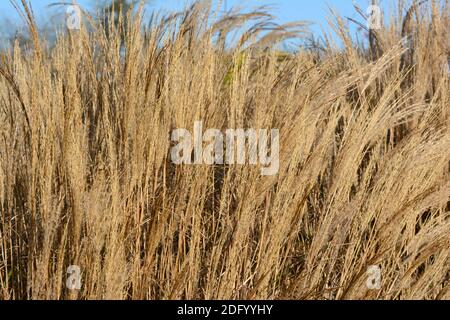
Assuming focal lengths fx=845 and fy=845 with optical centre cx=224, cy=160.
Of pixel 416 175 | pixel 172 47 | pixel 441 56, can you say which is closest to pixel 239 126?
pixel 172 47

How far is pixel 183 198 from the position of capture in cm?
315

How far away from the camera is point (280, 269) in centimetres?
327

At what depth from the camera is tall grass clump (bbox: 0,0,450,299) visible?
298cm

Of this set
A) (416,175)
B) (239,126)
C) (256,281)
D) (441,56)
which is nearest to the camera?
(256,281)

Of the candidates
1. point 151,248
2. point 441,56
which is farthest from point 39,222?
point 441,56

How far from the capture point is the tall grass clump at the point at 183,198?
117 inches

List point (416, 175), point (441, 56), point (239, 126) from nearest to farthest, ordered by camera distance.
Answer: point (239, 126), point (416, 175), point (441, 56)
